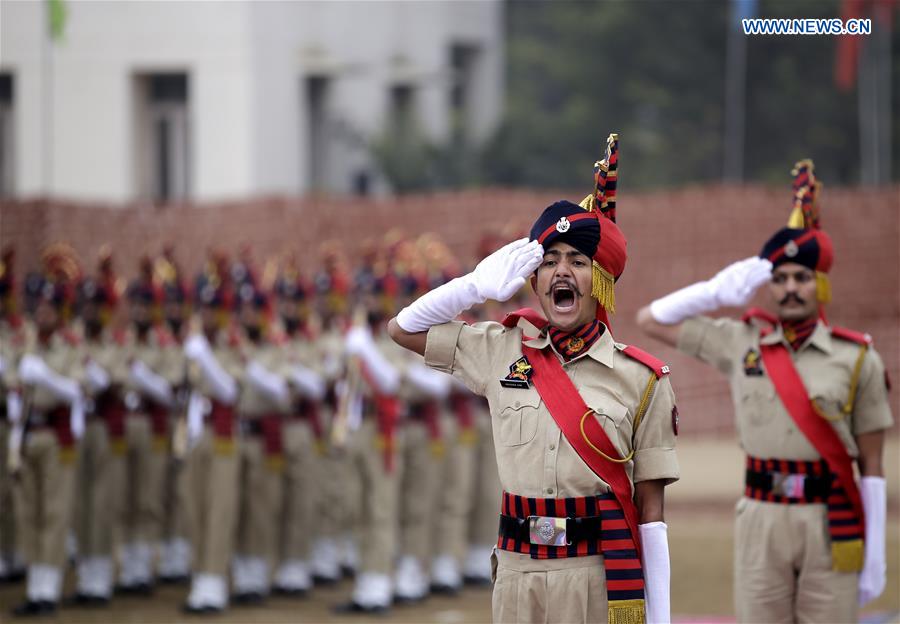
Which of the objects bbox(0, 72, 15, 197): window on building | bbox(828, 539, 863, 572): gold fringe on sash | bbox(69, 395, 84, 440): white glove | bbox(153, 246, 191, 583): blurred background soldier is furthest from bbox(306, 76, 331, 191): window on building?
bbox(828, 539, 863, 572): gold fringe on sash

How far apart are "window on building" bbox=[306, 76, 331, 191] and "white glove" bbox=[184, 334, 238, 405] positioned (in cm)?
1935

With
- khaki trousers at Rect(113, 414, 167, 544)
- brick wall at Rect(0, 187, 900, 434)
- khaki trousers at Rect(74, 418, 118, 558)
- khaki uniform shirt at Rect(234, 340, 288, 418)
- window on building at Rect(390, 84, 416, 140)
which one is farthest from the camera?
window on building at Rect(390, 84, 416, 140)

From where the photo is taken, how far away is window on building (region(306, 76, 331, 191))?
3072 centimetres

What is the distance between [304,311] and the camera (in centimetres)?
1271

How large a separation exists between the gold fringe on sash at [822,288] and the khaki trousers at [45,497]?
19.8 feet

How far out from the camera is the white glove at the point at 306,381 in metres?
12.2

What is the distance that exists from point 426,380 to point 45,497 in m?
2.93

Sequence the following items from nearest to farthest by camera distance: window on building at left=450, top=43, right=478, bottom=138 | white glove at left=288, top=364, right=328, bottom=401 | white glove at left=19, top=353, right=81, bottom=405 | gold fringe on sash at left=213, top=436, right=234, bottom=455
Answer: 1. white glove at left=19, top=353, right=81, bottom=405
2. gold fringe on sash at left=213, top=436, right=234, bottom=455
3. white glove at left=288, top=364, right=328, bottom=401
4. window on building at left=450, top=43, right=478, bottom=138

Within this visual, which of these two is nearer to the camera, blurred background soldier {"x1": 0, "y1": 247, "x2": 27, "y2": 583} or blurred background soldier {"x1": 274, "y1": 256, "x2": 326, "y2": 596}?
blurred background soldier {"x1": 0, "y1": 247, "x2": 27, "y2": 583}

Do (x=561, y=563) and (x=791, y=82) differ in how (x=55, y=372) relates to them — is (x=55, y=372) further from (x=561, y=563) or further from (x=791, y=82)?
(x=791, y=82)

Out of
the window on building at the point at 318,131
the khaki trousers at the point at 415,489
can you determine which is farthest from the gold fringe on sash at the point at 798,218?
the window on building at the point at 318,131

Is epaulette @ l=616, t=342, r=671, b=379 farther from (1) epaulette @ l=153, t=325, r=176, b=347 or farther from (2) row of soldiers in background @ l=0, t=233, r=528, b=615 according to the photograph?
(1) epaulette @ l=153, t=325, r=176, b=347

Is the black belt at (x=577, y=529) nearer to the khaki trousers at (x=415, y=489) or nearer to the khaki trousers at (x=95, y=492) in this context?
the khaki trousers at (x=415, y=489)

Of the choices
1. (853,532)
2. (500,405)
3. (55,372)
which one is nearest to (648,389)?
(500,405)
